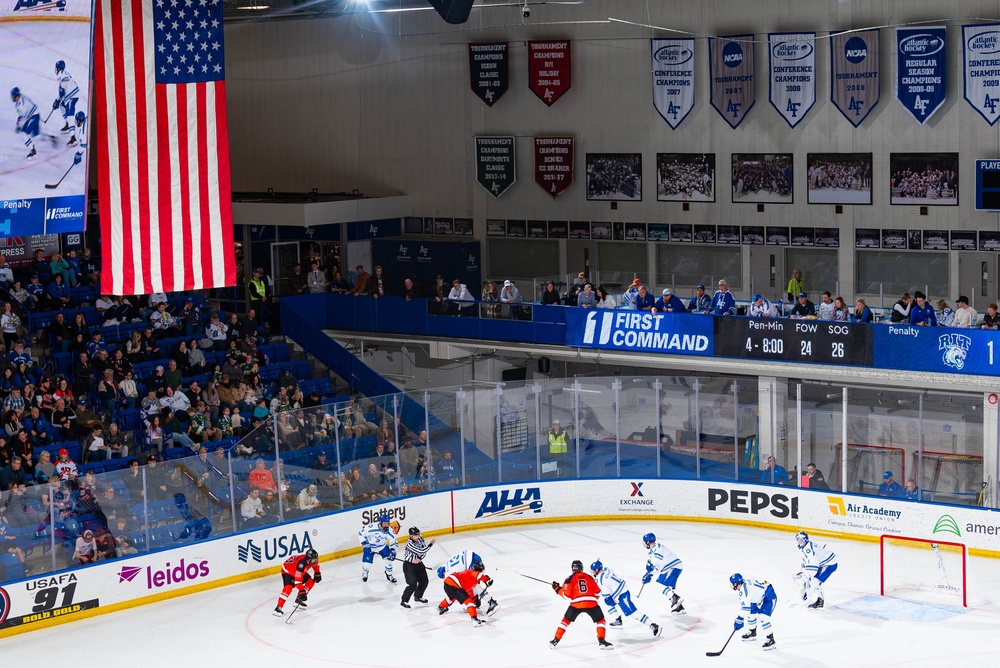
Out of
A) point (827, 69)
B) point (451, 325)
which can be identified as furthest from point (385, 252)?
point (827, 69)

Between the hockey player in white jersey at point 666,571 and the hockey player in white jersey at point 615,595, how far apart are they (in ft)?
2.54

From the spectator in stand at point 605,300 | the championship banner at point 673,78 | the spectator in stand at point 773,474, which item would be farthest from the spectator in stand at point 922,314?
the championship banner at point 673,78

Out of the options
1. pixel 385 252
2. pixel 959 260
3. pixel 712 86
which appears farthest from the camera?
pixel 385 252

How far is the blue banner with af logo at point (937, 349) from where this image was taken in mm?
21297

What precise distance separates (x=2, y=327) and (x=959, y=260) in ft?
54.7

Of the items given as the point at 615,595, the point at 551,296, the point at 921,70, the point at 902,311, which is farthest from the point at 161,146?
the point at 921,70

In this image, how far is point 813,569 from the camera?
17.1 m

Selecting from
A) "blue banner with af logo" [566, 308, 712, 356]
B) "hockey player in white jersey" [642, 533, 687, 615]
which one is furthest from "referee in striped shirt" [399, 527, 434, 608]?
"blue banner with af logo" [566, 308, 712, 356]

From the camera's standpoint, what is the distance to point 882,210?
25969 millimetres

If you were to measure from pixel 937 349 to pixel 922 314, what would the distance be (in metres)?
0.61

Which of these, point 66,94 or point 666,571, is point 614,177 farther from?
point 66,94

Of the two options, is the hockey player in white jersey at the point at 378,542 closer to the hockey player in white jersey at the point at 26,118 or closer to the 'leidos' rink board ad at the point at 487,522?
the 'leidos' rink board ad at the point at 487,522

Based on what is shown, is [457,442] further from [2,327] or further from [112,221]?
[2,327]

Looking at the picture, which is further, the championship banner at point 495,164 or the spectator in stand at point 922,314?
the championship banner at point 495,164
